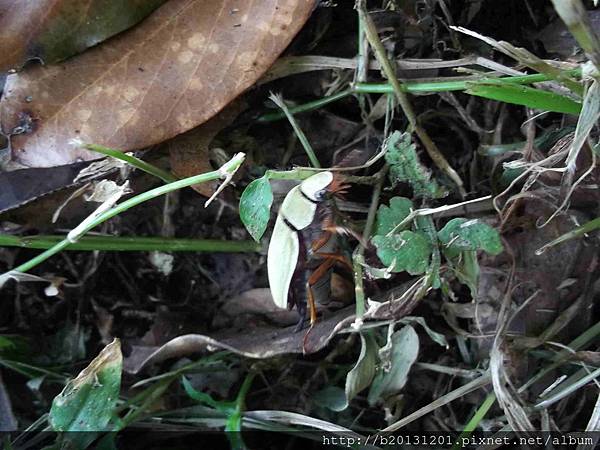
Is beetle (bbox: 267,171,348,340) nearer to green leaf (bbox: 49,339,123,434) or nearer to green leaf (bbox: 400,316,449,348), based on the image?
green leaf (bbox: 400,316,449,348)

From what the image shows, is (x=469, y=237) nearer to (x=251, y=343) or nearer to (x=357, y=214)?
(x=357, y=214)

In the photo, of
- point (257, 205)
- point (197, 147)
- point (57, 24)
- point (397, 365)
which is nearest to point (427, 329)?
point (397, 365)

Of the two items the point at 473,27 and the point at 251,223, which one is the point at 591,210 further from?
the point at 251,223

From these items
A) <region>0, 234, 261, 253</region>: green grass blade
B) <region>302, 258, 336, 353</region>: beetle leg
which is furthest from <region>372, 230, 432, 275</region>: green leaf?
<region>0, 234, 261, 253</region>: green grass blade

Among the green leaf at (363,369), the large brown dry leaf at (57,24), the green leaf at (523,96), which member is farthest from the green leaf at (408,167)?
the large brown dry leaf at (57,24)

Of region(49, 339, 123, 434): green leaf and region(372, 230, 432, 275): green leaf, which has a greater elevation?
region(372, 230, 432, 275): green leaf

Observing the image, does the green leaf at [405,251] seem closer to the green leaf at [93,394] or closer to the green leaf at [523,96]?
the green leaf at [523,96]
